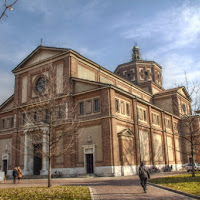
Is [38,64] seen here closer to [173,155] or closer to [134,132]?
[134,132]

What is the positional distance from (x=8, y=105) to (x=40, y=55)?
990 cm

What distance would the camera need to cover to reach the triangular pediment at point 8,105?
3814 cm

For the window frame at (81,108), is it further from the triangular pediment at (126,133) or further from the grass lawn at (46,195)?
the grass lawn at (46,195)

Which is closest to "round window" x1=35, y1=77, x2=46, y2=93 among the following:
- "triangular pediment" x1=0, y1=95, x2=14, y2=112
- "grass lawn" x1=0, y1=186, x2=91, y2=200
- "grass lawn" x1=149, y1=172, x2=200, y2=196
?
"triangular pediment" x1=0, y1=95, x2=14, y2=112

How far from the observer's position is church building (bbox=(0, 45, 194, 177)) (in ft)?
87.6

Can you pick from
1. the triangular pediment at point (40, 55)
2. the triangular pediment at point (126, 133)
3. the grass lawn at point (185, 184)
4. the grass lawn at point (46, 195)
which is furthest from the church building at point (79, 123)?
the grass lawn at point (185, 184)

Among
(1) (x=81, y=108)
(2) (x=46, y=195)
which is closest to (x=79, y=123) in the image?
(1) (x=81, y=108)

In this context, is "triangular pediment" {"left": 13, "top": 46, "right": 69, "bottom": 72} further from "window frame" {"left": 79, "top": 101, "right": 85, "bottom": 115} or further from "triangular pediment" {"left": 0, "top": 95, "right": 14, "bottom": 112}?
"window frame" {"left": 79, "top": 101, "right": 85, "bottom": 115}

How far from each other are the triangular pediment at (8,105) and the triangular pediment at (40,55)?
188 inches

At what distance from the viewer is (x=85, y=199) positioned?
10.8 metres

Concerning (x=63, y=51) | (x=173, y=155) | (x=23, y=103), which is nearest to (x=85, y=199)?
(x=63, y=51)

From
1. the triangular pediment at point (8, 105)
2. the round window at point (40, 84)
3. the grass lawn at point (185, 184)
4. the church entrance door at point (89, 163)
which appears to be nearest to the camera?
the grass lawn at point (185, 184)

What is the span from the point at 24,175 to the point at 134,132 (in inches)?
577

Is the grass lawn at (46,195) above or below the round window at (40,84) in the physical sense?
below
